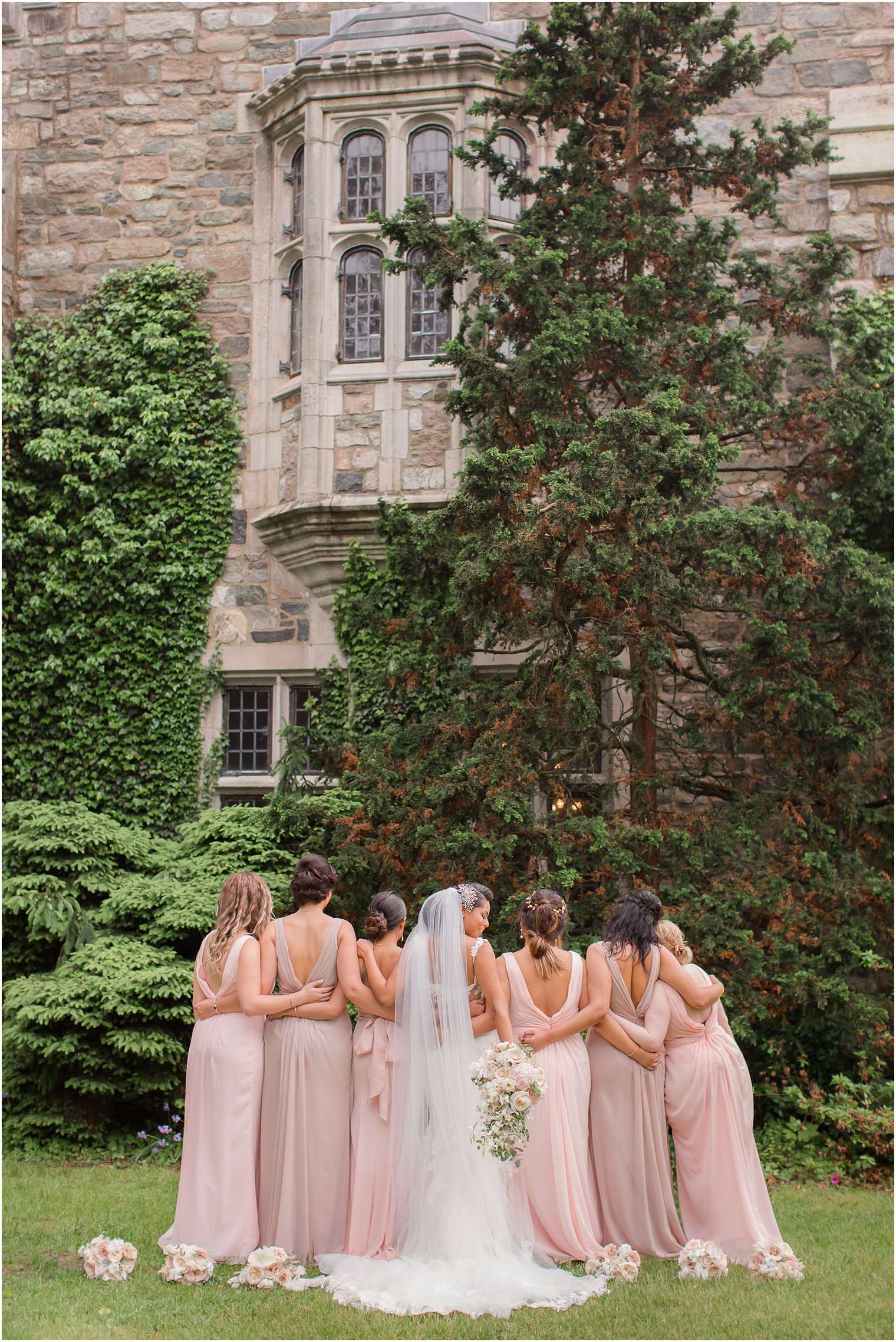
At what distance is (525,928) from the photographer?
581 cm

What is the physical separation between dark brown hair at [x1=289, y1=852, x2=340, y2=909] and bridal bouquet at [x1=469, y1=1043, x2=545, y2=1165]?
1115 millimetres

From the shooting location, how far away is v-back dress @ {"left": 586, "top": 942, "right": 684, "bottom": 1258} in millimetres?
5812

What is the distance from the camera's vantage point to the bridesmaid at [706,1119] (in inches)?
227

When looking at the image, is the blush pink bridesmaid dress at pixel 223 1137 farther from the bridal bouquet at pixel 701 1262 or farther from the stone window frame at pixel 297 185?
the stone window frame at pixel 297 185

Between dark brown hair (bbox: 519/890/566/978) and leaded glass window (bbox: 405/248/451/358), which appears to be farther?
leaded glass window (bbox: 405/248/451/358)

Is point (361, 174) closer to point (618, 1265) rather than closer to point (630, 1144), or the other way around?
point (630, 1144)

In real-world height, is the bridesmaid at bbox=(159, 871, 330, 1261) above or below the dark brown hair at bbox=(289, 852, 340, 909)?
below

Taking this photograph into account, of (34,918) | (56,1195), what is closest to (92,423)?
(34,918)

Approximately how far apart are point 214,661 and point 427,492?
2418 mm

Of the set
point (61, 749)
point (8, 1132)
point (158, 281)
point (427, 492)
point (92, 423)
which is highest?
point (158, 281)

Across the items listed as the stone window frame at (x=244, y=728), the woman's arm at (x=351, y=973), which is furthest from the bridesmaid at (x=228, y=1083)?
the stone window frame at (x=244, y=728)

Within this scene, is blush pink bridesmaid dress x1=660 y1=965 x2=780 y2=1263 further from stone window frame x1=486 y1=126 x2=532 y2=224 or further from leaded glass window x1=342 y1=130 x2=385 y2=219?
leaded glass window x1=342 y1=130 x2=385 y2=219

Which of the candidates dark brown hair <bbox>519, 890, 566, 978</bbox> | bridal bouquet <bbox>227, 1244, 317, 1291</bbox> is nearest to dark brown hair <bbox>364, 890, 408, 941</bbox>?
dark brown hair <bbox>519, 890, 566, 978</bbox>

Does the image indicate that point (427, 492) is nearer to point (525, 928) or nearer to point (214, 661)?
point (214, 661)
